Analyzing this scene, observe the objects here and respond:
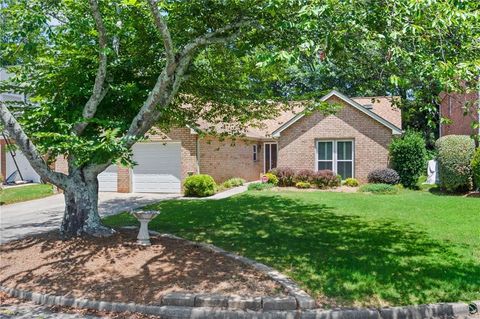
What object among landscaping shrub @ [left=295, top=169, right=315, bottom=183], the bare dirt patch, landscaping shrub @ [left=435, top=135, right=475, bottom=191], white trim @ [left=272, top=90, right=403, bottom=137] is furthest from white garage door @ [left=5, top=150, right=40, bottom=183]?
landscaping shrub @ [left=435, top=135, right=475, bottom=191]

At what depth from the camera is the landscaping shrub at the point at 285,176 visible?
21734 mm

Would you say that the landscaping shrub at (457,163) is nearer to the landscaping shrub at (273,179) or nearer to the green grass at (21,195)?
the landscaping shrub at (273,179)

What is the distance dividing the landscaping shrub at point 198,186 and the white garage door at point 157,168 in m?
1.27

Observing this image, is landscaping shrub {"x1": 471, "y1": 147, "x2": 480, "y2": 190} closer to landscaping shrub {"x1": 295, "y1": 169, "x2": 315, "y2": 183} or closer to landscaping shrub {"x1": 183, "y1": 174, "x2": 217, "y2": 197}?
landscaping shrub {"x1": 295, "y1": 169, "x2": 315, "y2": 183}

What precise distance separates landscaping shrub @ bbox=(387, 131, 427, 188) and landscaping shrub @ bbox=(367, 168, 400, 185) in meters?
0.36

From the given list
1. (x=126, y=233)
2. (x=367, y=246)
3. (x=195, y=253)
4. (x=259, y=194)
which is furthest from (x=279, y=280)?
(x=259, y=194)

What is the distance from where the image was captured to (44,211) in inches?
606

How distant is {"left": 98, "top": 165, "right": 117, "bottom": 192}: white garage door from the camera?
2117 cm

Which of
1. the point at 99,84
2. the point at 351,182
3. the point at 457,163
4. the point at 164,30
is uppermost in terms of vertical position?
the point at 164,30

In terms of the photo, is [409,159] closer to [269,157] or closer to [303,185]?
[303,185]

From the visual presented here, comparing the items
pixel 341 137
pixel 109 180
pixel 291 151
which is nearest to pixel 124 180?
pixel 109 180

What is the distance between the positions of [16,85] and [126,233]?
4090 mm

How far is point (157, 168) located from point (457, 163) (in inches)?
513

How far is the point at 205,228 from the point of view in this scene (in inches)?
435
